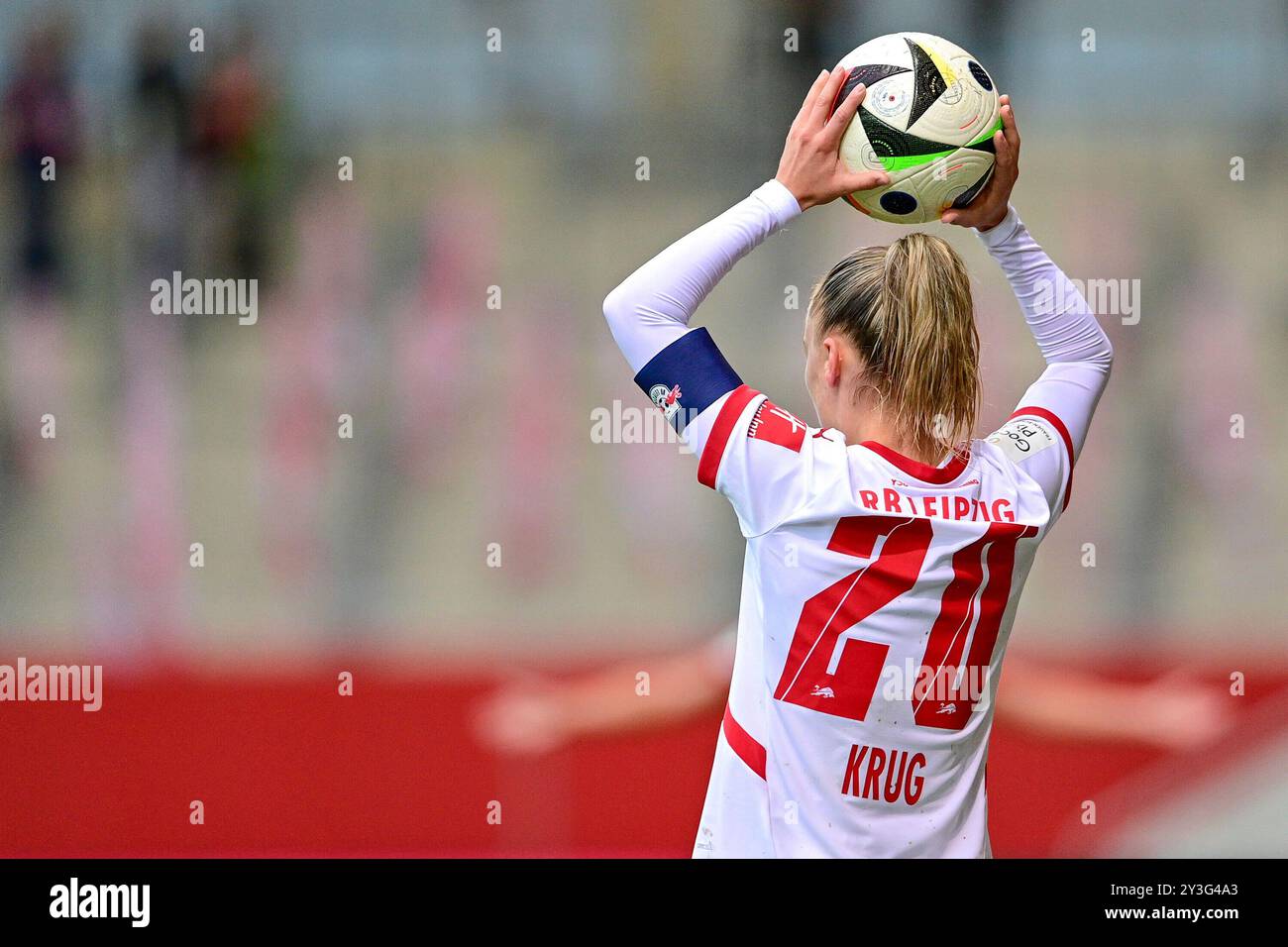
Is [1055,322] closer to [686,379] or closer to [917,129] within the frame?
[917,129]

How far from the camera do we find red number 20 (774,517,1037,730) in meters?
1.49

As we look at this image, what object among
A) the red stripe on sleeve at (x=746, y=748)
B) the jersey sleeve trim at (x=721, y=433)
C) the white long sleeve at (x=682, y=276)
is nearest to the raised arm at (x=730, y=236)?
the white long sleeve at (x=682, y=276)

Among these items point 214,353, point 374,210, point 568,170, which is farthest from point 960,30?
point 214,353

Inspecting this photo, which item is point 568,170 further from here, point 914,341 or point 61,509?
point 914,341

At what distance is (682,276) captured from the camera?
1.50m

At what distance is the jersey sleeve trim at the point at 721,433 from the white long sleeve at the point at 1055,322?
1.49 ft

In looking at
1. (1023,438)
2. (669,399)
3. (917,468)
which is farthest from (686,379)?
(1023,438)

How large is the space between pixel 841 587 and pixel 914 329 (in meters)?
0.31

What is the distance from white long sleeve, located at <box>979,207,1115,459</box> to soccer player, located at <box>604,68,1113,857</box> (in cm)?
19

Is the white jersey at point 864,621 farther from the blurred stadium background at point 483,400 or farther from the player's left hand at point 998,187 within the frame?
the blurred stadium background at point 483,400

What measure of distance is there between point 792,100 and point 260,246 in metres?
2.45

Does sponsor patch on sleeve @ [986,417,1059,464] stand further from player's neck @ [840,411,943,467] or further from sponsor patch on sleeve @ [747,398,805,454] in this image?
sponsor patch on sleeve @ [747,398,805,454]

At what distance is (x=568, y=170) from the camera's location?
6.14 m
